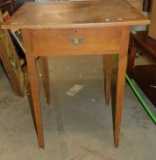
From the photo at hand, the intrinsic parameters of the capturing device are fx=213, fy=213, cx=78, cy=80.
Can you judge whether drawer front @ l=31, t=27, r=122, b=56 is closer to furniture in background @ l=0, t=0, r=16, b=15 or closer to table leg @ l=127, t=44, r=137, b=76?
table leg @ l=127, t=44, r=137, b=76

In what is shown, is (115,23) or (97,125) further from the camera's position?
(97,125)

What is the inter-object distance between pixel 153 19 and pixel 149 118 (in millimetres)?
720

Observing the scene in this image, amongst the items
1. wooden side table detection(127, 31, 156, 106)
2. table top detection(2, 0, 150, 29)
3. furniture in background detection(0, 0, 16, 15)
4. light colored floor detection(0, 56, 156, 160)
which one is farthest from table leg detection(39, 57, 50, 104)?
furniture in background detection(0, 0, 16, 15)

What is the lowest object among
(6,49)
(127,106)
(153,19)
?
(127,106)

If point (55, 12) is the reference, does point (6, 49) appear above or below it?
below

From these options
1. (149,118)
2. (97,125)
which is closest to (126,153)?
(97,125)

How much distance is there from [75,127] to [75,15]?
80 centimetres

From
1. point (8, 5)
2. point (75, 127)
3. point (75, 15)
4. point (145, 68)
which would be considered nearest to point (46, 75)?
point (75, 127)

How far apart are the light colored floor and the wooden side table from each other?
13 cm

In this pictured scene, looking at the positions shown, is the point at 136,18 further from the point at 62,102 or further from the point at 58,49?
the point at 62,102

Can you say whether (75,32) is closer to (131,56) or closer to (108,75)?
(108,75)

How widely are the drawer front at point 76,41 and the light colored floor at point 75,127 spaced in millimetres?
655

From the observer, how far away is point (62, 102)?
5.87ft

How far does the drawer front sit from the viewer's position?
97 cm
